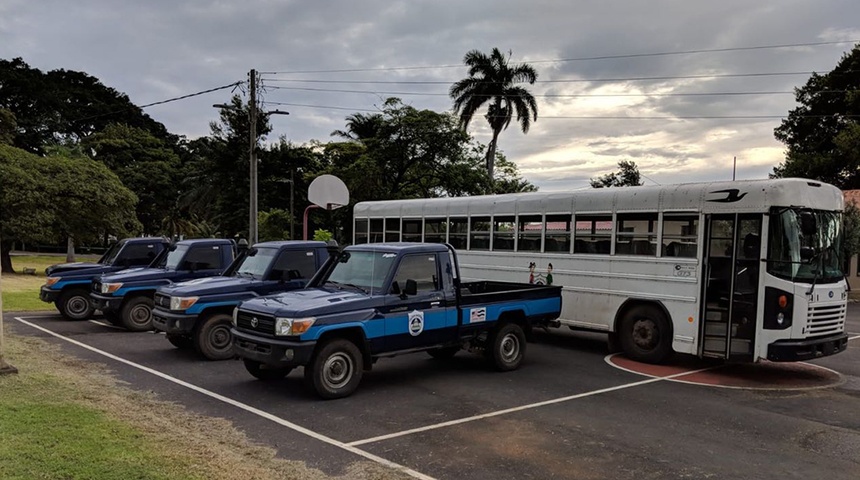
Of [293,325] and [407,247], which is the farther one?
[407,247]

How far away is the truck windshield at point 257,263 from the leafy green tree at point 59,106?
153 feet

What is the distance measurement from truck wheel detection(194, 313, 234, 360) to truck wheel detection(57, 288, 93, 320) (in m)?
6.30

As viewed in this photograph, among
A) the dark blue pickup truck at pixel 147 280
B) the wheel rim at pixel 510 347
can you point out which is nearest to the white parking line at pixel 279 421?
the dark blue pickup truck at pixel 147 280

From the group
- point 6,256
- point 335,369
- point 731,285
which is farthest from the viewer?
point 6,256

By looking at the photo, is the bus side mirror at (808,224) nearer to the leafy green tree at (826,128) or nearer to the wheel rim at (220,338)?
the wheel rim at (220,338)

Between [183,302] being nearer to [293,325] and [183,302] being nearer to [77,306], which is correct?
[293,325]

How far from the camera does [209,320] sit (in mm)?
10336

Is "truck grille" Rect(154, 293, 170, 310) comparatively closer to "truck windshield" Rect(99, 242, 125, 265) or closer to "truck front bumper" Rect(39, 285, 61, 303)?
"truck windshield" Rect(99, 242, 125, 265)

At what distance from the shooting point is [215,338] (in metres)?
10.4

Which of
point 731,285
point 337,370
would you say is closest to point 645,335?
point 731,285

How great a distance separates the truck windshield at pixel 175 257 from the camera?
44.5 feet

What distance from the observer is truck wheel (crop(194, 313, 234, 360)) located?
1023 centimetres

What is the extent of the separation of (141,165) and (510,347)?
5001 centimetres

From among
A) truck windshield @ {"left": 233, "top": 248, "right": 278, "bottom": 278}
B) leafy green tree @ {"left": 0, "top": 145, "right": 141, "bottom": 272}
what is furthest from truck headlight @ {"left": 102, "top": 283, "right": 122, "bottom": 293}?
leafy green tree @ {"left": 0, "top": 145, "right": 141, "bottom": 272}
